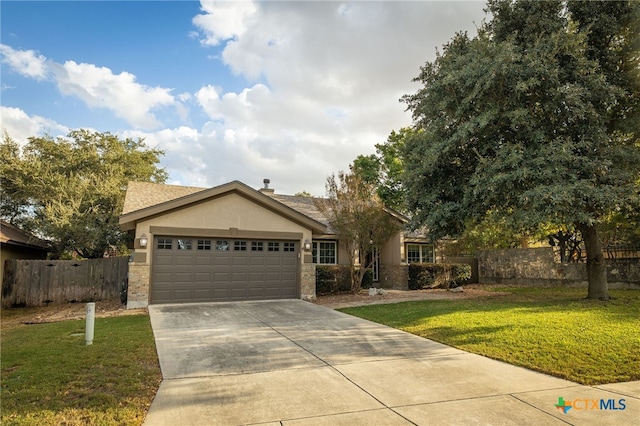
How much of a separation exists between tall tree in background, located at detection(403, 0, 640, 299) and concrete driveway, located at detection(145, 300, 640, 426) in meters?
5.80

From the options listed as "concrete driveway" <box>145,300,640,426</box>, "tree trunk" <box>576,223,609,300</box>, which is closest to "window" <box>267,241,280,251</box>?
"concrete driveway" <box>145,300,640,426</box>

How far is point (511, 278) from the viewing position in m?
19.4

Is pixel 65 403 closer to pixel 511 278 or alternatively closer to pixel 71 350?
pixel 71 350

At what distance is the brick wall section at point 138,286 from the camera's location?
12.1m

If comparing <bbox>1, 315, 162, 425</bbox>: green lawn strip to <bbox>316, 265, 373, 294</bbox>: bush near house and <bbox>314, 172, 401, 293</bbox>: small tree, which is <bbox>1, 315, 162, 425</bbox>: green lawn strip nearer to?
<bbox>316, 265, 373, 294</bbox>: bush near house

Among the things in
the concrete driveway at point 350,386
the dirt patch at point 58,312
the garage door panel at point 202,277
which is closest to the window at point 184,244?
the garage door panel at point 202,277

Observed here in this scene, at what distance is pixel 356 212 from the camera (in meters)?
15.5

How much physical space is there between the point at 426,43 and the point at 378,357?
38.6 ft

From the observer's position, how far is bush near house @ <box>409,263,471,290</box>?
18703 millimetres

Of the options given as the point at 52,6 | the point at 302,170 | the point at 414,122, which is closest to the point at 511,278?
the point at 414,122

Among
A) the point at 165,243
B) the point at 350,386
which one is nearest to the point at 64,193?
the point at 165,243

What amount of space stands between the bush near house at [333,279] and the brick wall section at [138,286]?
22.5 ft

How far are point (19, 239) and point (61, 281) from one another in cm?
345

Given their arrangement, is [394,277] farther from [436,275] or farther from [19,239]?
[19,239]
